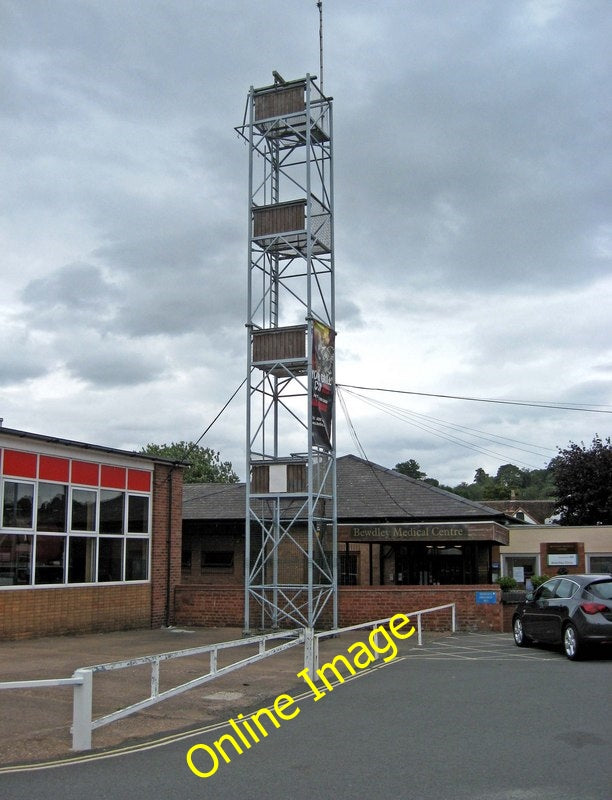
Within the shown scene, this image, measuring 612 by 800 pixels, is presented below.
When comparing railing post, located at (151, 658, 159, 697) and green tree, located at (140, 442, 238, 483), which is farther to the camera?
green tree, located at (140, 442, 238, 483)

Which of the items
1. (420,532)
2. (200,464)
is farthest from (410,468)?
(420,532)

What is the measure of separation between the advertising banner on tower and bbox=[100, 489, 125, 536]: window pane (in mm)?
4894

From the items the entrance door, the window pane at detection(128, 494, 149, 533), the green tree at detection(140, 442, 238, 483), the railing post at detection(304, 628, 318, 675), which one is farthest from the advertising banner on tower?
the green tree at detection(140, 442, 238, 483)

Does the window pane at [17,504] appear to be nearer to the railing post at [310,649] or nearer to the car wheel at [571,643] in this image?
the railing post at [310,649]

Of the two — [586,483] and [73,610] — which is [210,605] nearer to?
[73,610]

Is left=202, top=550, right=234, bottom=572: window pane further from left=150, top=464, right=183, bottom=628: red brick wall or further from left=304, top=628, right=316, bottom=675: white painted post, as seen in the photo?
left=304, top=628, right=316, bottom=675: white painted post

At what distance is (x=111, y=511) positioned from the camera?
19984 millimetres

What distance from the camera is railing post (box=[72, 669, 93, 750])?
7.67 metres

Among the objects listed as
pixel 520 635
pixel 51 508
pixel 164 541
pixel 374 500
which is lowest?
pixel 520 635

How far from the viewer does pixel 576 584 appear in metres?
14.4

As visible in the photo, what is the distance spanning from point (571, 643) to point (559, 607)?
81cm

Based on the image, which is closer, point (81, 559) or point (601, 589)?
point (601, 589)

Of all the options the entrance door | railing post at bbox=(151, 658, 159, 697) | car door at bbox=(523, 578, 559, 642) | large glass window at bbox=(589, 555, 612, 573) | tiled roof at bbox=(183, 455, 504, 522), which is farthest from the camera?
large glass window at bbox=(589, 555, 612, 573)

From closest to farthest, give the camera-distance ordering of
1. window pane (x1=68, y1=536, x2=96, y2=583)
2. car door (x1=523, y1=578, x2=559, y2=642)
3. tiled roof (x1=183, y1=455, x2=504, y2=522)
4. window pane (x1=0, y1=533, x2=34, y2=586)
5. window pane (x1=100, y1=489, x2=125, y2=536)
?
car door (x1=523, y1=578, x2=559, y2=642)
window pane (x1=0, y1=533, x2=34, y2=586)
window pane (x1=68, y1=536, x2=96, y2=583)
window pane (x1=100, y1=489, x2=125, y2=536)
tiled roof (x1=183, y1=455, x2=504, y2=522)
